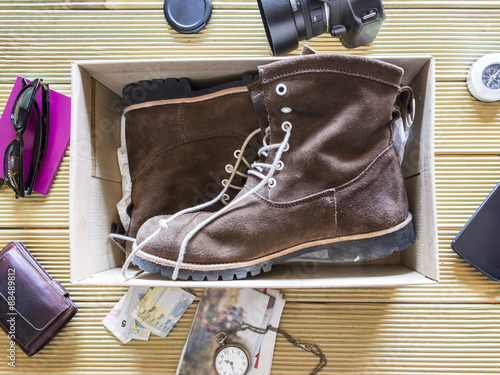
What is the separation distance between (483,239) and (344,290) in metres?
0.31

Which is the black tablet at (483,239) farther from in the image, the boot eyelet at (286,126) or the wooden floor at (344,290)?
the boot eyelet at (286,126)

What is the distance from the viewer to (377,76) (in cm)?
55

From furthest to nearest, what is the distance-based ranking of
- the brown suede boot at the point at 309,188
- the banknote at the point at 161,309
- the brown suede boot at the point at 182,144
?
the banknote at the point at 161,309 → the brown suede boot at the point at 182,144 → the brown suede boot at the point at 309,188

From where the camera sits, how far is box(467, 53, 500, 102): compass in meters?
0.75

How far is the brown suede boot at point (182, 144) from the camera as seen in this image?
68cm

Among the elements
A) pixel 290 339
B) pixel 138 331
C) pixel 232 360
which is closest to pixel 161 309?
pixel 138 331

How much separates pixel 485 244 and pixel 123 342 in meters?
0.82

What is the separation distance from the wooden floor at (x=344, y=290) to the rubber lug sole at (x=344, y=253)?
0.17m

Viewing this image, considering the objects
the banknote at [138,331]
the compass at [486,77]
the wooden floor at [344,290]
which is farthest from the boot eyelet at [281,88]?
A: the banknote at [138,331]

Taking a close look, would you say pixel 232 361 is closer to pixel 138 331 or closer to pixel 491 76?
pixel 138 331

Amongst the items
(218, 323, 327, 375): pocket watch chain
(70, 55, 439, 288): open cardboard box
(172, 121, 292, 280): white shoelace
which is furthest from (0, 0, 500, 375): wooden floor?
(172, 121, 292, 280): white shoelace

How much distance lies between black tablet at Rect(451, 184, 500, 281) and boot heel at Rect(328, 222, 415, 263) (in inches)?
7.7

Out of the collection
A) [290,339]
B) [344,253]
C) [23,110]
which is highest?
[23,110]

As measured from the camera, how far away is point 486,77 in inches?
30.0
